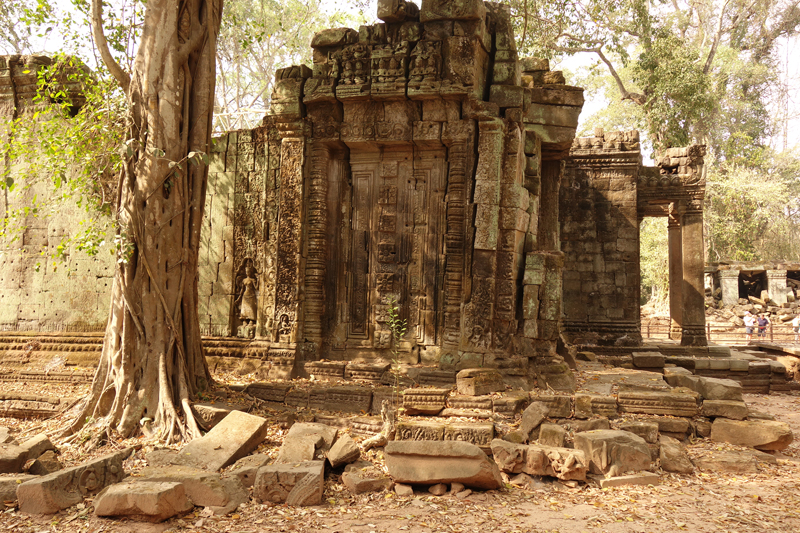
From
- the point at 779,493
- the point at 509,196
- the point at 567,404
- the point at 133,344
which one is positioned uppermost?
the point at 509,196

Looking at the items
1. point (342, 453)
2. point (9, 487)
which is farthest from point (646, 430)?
point (9, 487)

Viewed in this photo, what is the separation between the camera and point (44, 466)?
4.81 metres

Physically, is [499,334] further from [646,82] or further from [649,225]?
[649,225]

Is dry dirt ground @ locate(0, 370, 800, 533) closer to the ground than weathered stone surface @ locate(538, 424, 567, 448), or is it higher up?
closer to the ground

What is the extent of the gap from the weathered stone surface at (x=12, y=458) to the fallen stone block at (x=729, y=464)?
622 centimetres

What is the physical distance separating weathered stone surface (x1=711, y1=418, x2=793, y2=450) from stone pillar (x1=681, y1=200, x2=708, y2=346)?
781cm

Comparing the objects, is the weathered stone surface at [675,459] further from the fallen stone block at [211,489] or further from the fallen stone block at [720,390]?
the fallen stone block at [211,489]

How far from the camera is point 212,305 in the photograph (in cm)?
837

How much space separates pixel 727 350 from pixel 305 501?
37.4 feet

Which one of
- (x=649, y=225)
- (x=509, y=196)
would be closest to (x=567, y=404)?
(x=509, y=196)

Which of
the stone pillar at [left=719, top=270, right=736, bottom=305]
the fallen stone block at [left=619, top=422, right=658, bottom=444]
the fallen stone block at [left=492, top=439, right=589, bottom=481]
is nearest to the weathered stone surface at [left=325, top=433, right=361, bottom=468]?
the fallen stone block at [left=492, top=439, right=589, bottom=481]

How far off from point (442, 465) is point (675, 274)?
37.9ft

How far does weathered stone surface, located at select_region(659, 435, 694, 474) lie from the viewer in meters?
5.11

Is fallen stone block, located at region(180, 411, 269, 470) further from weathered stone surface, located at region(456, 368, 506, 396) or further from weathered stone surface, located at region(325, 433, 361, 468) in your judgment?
weathered stone surface, located at region(456, 368, 506, 396)
